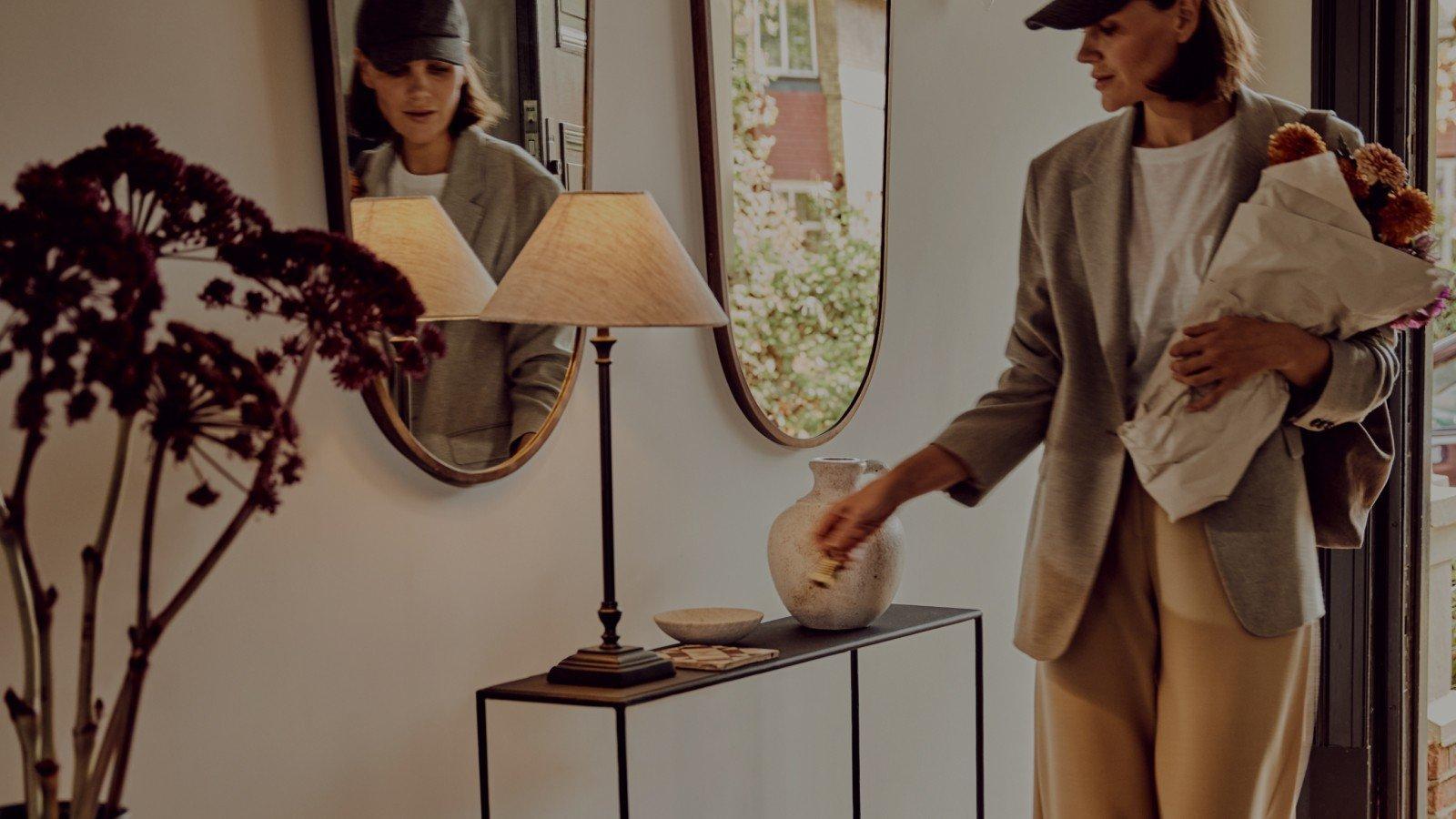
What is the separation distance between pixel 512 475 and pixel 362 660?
14.8 inches

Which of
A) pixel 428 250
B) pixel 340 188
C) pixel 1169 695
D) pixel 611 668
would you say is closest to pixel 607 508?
pixel 611 668

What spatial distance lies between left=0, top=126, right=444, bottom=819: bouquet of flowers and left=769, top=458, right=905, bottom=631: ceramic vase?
1162 millimetres

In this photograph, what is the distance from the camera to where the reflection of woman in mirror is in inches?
81.4

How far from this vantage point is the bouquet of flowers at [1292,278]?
1.85m

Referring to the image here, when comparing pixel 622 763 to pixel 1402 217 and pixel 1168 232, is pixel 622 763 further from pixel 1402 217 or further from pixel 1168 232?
pixel 1402 217

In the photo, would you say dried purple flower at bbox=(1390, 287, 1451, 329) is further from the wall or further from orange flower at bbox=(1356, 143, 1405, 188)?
the wall

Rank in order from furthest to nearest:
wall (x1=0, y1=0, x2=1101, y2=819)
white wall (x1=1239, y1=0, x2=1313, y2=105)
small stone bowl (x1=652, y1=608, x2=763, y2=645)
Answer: white wall (x1=1239, y1=0, x2=1313, y2=105) < small stone bowl (x1=652, y1=608, x2=763, y2=645) < wall (x1=0, y1=0, x2=1101, y2=819)

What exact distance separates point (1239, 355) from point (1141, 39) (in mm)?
414

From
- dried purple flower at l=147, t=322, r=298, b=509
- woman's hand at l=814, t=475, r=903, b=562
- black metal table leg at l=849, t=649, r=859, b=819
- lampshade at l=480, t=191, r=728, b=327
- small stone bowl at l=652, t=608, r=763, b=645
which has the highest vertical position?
lampshade at l=480, t=191, r=728, b=327

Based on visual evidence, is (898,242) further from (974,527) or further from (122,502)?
(122,502)

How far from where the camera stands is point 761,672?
228cm

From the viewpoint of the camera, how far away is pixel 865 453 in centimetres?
315

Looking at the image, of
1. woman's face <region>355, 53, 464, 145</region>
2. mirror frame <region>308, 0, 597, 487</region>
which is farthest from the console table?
woman's face <region>355, 53, 464, 145</region>

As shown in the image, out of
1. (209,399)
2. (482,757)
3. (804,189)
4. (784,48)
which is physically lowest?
(482,757)
